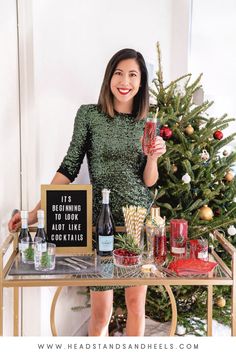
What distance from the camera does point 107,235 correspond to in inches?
66.1

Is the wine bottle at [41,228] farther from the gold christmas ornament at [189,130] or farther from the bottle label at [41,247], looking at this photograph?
the gold christmas ornament at [189,130]

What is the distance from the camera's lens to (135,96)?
185 centimetres

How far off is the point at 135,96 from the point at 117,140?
207mm

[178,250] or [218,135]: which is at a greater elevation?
[218,135]

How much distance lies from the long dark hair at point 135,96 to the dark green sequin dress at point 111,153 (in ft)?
0.10

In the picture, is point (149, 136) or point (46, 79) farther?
point (46, 79)

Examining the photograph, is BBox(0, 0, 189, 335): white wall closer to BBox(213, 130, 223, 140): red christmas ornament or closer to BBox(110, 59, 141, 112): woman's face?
BBox(110, 59, 141, 112): woman's face

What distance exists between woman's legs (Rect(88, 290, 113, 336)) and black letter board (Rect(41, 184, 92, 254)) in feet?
0.96

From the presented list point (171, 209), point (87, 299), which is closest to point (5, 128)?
point (171, 209)

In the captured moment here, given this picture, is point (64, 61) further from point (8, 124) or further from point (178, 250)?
point (178, 250)

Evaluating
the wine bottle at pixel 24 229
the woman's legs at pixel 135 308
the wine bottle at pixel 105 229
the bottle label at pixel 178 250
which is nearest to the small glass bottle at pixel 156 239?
the bottle label at pixel 178 250

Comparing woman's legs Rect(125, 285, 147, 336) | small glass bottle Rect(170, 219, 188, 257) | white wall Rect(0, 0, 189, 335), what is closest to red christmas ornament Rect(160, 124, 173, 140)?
white wall Rect(0, 0, 189, 335)

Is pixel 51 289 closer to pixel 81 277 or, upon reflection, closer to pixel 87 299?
pixel 87 299

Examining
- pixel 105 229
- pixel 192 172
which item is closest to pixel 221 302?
pixel 192 172
